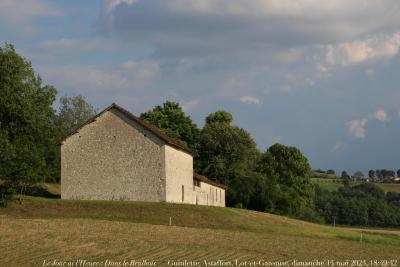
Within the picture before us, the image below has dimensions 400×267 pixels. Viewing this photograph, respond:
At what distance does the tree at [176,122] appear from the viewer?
3890 inches

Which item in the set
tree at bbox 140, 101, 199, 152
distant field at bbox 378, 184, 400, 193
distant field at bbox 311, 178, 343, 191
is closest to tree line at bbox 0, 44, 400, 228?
tree at bbox 140, 101, 199, 152

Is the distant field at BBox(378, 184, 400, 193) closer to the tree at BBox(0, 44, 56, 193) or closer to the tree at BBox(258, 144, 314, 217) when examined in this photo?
the tree at BBox(258, 144, 314, 217)

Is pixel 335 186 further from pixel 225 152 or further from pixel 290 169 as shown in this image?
pixel 225 152

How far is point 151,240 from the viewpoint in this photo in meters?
34.4

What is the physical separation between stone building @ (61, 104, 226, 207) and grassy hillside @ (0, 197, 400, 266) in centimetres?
664

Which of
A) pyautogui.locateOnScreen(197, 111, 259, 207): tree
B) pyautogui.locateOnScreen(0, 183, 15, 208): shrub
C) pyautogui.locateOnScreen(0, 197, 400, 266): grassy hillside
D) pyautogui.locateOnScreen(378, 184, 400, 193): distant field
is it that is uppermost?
pyautogui.locateOnScreen(197, 111, 259, 207): tree

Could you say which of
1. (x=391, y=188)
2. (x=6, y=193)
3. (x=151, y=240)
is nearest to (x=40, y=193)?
(x=6, y=193)

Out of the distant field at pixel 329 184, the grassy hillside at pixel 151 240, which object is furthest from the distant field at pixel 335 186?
the grassy hillside at pixel 151 240

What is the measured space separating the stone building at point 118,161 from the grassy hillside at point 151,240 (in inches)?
261

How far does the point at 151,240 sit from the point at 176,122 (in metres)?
67.3

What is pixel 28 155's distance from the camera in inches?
2223

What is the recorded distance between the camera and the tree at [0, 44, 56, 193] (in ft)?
183

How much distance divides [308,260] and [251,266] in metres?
4.04

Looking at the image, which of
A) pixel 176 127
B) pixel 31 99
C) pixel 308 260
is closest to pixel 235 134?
pixel 176 127
